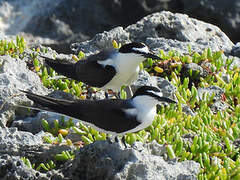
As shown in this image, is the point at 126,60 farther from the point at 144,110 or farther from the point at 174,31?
the point at 174,31

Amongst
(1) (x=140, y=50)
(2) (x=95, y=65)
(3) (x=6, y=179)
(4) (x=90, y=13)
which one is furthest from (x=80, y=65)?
(4) (x=90, y=13)

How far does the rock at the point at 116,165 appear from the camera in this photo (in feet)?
18.8

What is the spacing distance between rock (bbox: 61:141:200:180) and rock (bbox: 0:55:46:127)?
1.61 meters

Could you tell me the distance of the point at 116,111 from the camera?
636 centimetres

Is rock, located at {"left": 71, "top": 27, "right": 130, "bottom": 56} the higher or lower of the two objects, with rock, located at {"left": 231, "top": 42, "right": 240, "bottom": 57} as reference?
higher

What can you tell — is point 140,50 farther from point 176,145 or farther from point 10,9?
point 10,9

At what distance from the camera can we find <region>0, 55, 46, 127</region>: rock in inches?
290

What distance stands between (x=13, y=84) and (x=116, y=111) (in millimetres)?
1830

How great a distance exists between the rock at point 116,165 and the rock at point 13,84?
1608 millimetres

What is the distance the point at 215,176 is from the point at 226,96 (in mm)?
2408

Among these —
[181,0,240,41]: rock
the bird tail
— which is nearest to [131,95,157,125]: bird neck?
the bird tail

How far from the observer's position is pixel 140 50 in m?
7.76

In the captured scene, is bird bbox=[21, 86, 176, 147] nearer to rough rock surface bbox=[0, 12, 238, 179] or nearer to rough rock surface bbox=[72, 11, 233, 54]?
rough rock surface bbox=[0, 12, 238, 179]

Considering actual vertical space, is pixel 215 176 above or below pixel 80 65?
below
